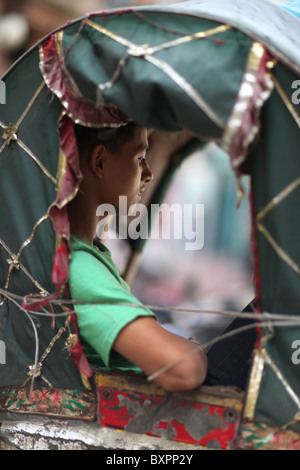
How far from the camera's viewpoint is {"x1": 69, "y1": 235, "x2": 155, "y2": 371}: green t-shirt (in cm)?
144

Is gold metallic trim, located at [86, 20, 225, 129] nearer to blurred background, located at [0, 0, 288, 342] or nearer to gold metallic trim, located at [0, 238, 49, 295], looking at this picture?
gold metallic trim, located at [0, 238, 49, 295]

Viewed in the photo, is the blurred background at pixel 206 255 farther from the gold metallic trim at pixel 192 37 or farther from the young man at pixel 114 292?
the gold metallic trim at pixel 192 37

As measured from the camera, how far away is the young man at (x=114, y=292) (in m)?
1.41

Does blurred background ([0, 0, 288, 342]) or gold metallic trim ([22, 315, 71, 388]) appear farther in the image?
blurred background ([0, 0, 288, 342])

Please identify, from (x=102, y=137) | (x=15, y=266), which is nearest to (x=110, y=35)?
(x=102, y=137)

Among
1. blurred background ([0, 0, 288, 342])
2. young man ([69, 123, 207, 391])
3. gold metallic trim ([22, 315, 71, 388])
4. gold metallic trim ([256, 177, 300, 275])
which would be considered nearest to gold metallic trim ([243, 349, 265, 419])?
young man ([69, 123, 207, 391])

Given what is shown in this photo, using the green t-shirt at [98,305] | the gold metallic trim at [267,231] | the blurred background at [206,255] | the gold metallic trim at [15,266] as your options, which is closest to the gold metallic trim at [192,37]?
the gold metallic trim at [267,231]

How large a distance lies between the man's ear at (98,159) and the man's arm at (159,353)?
Result: 529 millimetres

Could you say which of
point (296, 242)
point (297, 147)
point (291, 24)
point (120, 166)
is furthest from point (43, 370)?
point (291, 24)

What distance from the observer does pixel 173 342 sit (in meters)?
1.42

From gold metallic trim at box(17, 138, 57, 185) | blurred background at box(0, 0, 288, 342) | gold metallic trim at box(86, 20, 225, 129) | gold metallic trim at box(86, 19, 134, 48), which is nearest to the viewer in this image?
gold metallic trim at box(86, 20, 225, 129)

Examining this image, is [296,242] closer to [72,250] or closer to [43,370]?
[72,250]

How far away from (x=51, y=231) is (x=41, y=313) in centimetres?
24

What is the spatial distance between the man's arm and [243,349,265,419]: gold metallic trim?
0.44 ft
